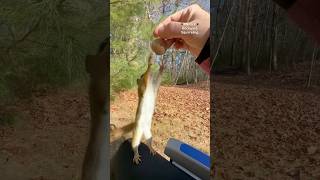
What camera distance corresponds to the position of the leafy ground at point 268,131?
2842 millimetres

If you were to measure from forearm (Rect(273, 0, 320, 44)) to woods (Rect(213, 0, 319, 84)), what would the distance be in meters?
2.28

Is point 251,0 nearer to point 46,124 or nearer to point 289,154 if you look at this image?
point 289,154

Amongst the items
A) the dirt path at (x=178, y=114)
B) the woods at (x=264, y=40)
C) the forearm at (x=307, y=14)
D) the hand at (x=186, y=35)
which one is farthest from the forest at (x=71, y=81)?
the forearm at (x=307, y=14)

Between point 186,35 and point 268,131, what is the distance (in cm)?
161

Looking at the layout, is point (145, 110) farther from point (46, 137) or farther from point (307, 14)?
point (307, 14)

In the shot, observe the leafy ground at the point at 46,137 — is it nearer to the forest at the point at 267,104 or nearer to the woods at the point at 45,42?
the woods at the point at 45,42

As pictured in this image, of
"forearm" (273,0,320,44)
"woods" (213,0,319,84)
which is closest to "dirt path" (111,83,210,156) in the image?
"woods" (213,0,319,84)

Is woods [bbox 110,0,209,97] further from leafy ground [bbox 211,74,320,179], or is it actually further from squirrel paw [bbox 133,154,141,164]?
leafy ground [bbox 211,74,320,179]

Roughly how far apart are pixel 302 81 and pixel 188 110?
1.14 meters

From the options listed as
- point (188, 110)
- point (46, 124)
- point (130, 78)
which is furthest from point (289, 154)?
point (46, 124)

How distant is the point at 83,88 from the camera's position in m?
2.79

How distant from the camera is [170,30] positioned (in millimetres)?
1551

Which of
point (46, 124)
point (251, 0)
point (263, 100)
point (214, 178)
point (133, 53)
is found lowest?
point (214, 178)

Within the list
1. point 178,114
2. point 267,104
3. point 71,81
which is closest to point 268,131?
point 267,104
